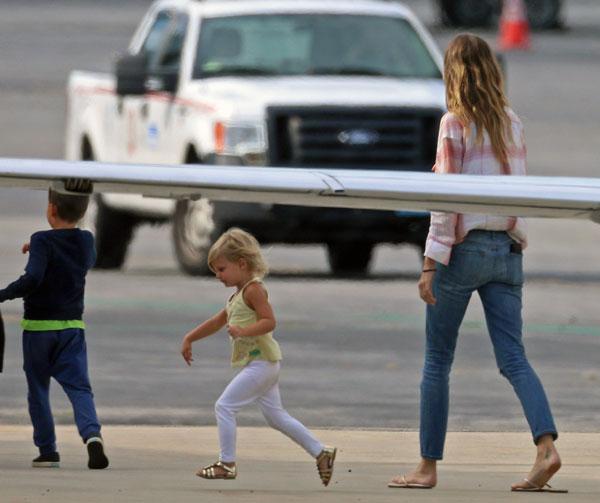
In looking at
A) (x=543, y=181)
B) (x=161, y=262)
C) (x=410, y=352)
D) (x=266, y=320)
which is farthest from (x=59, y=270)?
(x=161, y=262)

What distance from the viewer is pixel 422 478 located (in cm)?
814

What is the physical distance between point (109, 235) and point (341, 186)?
12196 mm

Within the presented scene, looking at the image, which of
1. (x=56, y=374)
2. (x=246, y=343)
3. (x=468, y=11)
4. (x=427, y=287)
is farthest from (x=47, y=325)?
(x=468, y=11)

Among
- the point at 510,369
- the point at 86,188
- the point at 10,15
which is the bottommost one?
the point at 10,15

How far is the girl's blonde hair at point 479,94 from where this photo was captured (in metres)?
8.02

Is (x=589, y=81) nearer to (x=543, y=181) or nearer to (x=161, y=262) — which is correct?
(x=161, y=262)

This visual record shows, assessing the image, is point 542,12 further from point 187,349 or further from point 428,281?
point 428,281

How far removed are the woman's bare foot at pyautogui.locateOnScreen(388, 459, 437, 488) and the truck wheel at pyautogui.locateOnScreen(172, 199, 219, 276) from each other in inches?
354

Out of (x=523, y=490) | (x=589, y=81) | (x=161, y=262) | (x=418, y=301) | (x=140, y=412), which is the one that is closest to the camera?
(x=523, y=490)

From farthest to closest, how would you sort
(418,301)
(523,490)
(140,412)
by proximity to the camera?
(418,301) < (140,412) < (523,490)

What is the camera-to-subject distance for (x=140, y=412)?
10602mm

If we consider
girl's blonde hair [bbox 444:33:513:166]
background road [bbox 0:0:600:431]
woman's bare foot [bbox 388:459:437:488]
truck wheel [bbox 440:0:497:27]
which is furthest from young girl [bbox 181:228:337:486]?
truck wheel [bbox 440:0:497:27]

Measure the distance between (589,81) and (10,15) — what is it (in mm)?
15106

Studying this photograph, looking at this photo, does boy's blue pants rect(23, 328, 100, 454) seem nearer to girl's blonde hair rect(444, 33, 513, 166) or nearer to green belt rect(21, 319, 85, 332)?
green belt rect(21, 319, 85, 332)
